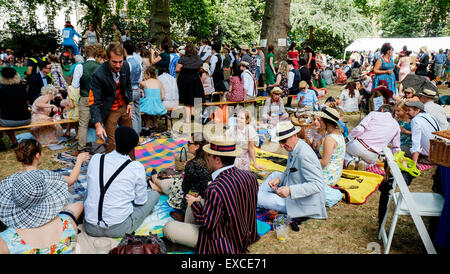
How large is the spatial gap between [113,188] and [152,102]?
4.71 metres

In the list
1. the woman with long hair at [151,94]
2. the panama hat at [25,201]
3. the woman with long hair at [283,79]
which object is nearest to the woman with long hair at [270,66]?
the woman with long hair at [283,79]

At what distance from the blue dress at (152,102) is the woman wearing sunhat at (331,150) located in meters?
4.23

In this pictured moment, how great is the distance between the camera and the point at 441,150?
2.97 meters

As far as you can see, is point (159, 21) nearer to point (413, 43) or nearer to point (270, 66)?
point (270, 66)

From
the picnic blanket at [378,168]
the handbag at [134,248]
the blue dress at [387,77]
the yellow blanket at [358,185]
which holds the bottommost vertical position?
the yellow blanket at [358,185]

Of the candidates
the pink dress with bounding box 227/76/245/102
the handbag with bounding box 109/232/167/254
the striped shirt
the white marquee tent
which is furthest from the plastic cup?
the white marquee tent

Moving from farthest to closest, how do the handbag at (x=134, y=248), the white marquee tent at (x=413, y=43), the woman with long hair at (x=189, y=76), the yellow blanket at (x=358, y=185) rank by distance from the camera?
the white marquee tent at (x=413, y=43), the woman with long hair at (x=189, y=76), the yellow blanket at (x=358, y=185), the handbag at (x=134, y=248)

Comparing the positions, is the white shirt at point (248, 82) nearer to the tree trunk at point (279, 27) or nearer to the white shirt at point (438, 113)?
the tree trunk at point (279, 27)

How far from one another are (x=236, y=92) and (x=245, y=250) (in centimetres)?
650

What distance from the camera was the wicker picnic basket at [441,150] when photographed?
2928 millimetres

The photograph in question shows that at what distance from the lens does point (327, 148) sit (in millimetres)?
4512

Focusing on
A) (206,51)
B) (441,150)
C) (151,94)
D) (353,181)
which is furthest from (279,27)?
(441,150)

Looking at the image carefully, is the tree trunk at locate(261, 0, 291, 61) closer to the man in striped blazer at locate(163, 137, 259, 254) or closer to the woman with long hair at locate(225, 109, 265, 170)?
the woman with long hair at locate(225, 109, 265, 170)
